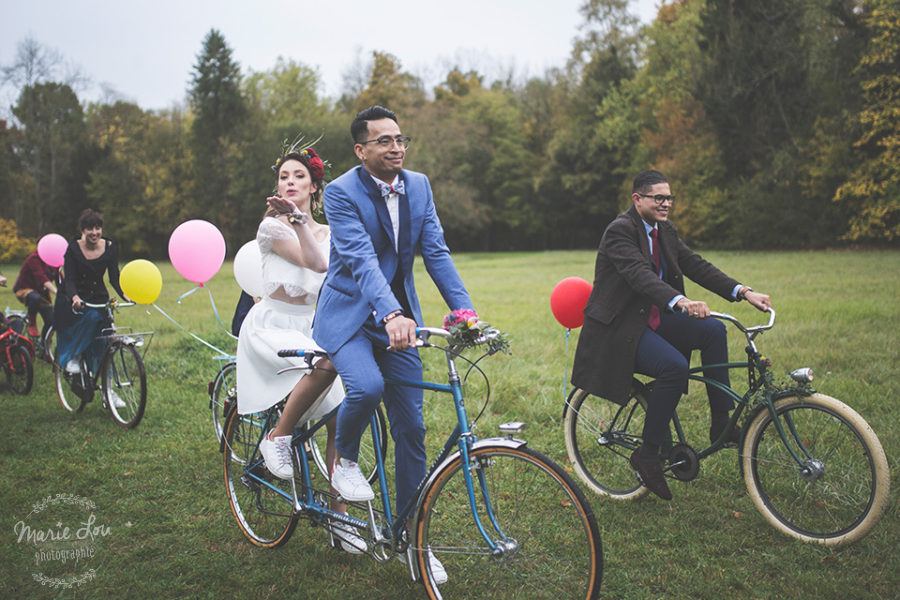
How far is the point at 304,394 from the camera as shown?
345cm

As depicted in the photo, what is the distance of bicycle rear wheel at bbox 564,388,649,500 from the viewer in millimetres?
4375

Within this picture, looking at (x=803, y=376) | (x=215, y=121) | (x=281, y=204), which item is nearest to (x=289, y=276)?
(x=281, y=204)

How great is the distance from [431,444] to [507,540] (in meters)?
2.82

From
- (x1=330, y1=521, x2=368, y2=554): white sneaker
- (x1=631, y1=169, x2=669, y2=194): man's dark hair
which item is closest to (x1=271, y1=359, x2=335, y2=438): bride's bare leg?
(x1=330, y1=521, x2=368, y2=554): white sneaker

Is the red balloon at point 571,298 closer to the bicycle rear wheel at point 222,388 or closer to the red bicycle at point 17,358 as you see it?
the bicycle rear wheel at point 222,388

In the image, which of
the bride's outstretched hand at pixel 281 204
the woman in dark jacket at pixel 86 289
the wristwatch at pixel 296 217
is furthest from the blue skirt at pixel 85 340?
the bride's outstretched hand at pixel 281 204

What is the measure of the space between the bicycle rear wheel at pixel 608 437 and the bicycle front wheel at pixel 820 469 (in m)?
0.76

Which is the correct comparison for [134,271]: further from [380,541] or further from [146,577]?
[380,541]

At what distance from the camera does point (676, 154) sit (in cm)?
3578

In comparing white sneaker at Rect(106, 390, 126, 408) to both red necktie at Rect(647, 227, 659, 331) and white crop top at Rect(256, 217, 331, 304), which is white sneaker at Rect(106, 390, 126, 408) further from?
red necktie at Rect(647, 227, 659, 331)

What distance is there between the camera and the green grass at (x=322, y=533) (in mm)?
3434

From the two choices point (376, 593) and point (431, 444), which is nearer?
point (376, 593)

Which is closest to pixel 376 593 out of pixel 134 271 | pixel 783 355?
pixel 134 271

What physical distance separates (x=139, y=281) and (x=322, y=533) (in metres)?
3.60
